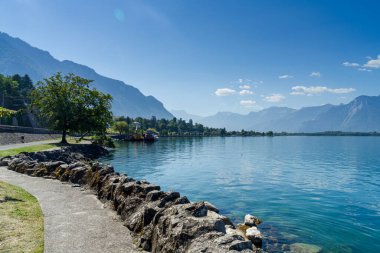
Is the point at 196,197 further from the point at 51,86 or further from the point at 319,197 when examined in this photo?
the point at 51,86

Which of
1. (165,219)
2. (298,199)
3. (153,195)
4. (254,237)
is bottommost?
(298,199)

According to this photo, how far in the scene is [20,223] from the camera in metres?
15.9

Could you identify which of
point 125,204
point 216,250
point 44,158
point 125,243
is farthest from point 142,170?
point 216,250

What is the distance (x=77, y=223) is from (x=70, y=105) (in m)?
61.1

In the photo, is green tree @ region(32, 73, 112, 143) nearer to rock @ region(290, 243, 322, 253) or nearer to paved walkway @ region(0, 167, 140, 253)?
paved walkway @ region(0, 167, 140, 253)

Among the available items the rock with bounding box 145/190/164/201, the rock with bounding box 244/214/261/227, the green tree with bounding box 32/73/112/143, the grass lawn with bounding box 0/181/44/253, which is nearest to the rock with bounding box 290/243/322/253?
the rock with bounding box 244/214/261/227

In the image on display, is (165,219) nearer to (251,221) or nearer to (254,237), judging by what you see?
(254,237)

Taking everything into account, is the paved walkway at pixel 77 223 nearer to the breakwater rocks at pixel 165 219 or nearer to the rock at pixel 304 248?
the breakwater rocks at pixel 165 219

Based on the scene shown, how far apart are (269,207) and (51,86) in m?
63.3

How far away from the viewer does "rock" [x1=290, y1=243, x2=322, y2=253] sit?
19.4 meters

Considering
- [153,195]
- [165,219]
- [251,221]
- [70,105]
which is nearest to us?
[165,219]

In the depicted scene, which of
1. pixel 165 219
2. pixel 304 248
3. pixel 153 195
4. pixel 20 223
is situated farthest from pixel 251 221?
pixel 20 223

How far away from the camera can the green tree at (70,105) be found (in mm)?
71562

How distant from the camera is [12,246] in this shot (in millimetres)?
13039
